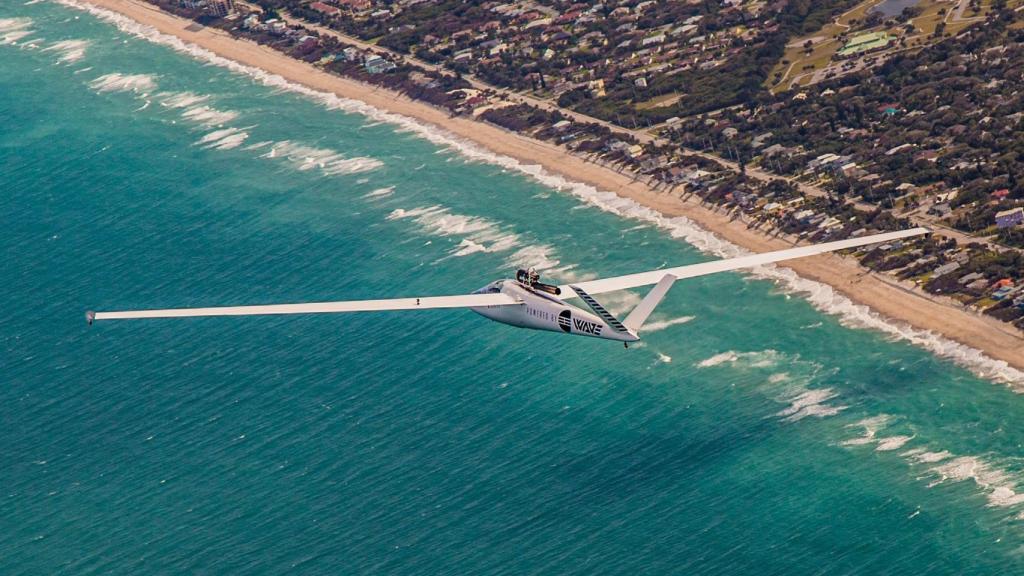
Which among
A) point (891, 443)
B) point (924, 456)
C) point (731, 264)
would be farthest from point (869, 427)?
point (731, 264)

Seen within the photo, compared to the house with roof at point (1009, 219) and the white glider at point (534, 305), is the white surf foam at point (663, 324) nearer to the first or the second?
the house with roof at point (1009, 219)

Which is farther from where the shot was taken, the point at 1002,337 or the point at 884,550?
the point at 1002,337

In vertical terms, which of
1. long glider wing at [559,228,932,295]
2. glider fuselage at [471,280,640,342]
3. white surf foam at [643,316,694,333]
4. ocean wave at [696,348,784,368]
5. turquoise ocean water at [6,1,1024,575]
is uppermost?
long glider wing at [559,228,932,295]

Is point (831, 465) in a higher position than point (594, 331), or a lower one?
lower

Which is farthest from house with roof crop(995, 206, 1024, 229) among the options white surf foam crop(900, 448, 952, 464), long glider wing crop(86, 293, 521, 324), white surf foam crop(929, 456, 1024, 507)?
long glider wing crop(86, 293, 521, 324)

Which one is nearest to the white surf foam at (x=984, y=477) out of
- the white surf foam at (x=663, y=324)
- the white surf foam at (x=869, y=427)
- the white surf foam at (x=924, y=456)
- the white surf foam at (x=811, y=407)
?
the white surf foam at (x=924, y=456)

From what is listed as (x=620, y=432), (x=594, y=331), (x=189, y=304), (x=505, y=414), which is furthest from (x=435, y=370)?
(x=594, y=331)

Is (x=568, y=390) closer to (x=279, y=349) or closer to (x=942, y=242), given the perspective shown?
(x=279, y=349)

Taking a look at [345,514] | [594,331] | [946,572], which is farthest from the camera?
[345,514]

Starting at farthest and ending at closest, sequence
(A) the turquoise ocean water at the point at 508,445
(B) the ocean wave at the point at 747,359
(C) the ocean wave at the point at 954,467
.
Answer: (B) the ocean wave at the point at 747,359
(C) the ocean wave at the point at 954,467
(A) the turquoise ocean water at the point at 508,445

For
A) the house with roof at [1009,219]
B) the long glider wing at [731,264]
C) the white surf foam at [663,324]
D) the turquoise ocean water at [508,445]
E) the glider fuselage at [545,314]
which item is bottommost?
the turquoise ocean water at [508,445]

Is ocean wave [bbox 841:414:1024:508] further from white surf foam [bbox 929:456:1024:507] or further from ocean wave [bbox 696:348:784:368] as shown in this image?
ocean wave [bbox 696:348:784:368]
